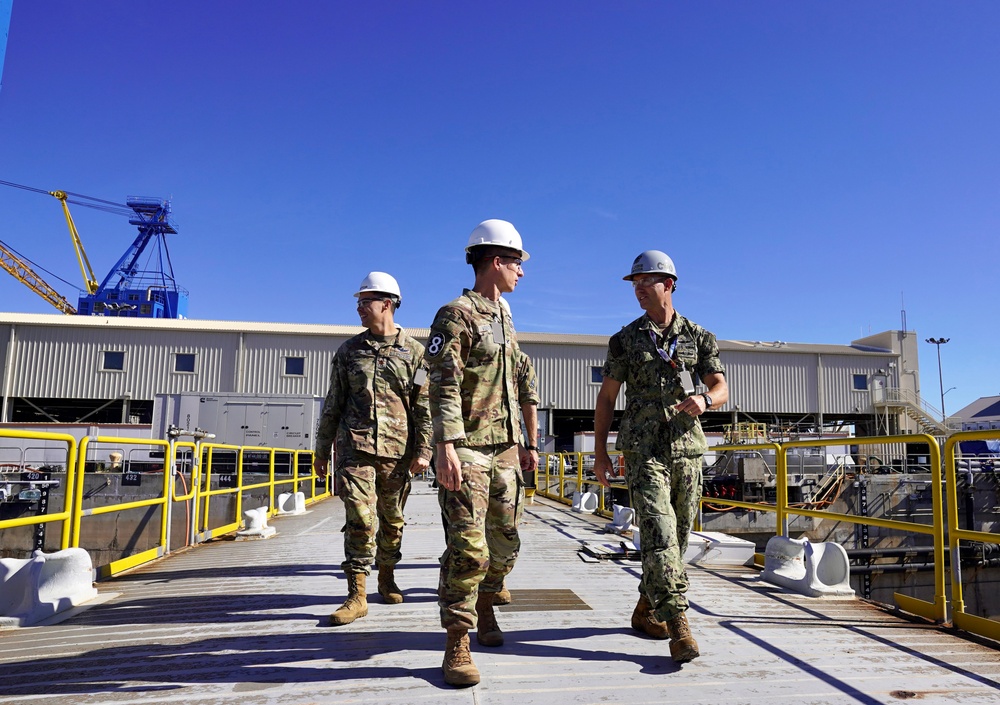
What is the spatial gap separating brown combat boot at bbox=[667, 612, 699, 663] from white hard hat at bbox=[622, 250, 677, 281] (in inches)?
65.2

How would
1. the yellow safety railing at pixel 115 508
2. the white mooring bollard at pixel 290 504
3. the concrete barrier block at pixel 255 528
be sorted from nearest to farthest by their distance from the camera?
the yellow safety railing at pixel 115 508, the concrete barrier block at pixel 255 528, the white mooring bollard at pixel 290 504

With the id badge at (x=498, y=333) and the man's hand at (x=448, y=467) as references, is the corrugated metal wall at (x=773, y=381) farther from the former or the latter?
the man's hand at (x=448, y=467)

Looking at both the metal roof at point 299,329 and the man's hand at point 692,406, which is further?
the metal roof at point 299,329

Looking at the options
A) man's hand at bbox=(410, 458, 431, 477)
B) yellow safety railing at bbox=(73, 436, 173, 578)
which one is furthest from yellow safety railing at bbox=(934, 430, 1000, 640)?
yellow safety railing at bbox=(73, 436, 173, 578)

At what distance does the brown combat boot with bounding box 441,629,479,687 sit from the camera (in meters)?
2.58

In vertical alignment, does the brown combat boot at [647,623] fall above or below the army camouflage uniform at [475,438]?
below

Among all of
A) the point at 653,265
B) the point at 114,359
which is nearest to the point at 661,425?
the point at 653,265

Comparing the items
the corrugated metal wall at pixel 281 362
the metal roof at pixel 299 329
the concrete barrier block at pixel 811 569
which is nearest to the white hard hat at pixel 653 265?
the concrete barrier block at pixel 811 569

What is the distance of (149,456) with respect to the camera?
2066cm

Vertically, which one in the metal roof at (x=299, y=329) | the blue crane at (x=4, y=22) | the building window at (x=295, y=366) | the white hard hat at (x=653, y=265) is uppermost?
the metal roof at (x=299, y=329)

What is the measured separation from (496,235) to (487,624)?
6.17 feet

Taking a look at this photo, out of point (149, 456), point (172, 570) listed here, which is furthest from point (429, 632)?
point (149, 456)

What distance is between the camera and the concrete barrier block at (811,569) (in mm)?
4531

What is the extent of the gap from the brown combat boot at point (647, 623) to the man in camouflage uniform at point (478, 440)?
790 millimetres
